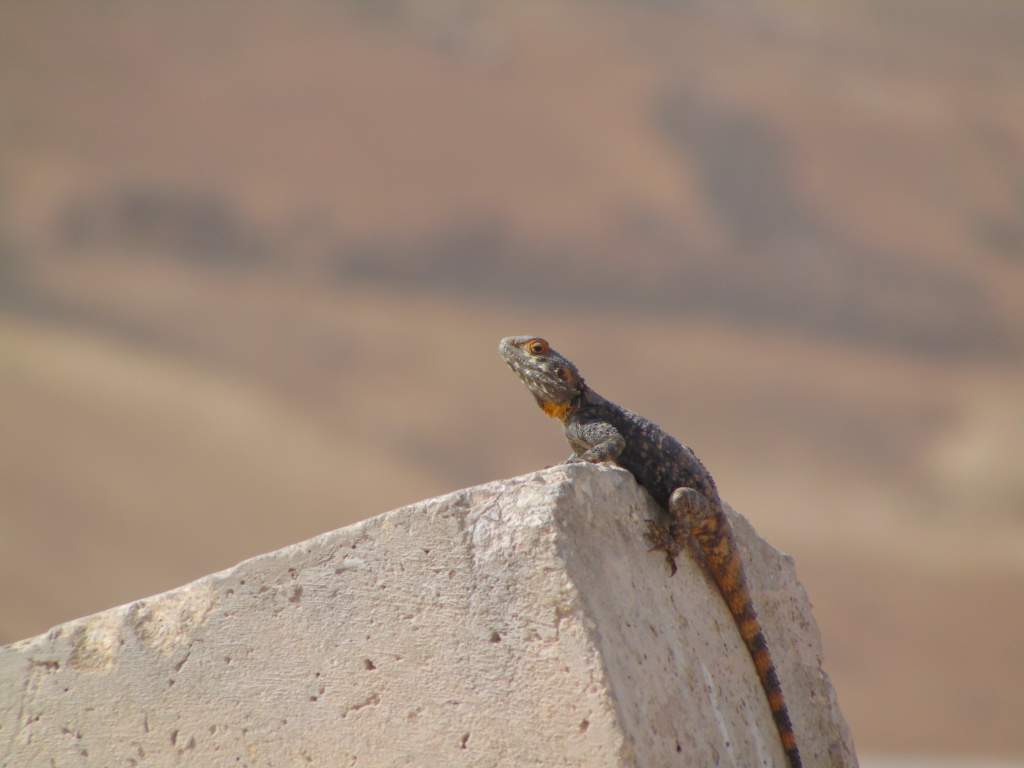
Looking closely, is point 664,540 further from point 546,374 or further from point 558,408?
point 546,374

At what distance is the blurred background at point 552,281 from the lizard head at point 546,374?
92.3ft

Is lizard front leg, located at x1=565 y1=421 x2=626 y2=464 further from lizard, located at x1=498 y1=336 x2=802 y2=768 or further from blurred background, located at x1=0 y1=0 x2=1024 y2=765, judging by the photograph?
blurred background, located at x1=0 y1=0 x2=1024 y2=765

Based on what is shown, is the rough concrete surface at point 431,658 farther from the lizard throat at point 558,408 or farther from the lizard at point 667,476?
the lizard throat at point 558,408

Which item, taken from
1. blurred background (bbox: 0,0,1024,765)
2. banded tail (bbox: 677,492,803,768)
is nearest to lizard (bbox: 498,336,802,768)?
banded tail (bbox: 677,492,803,768)

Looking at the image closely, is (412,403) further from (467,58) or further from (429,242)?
(467,58)

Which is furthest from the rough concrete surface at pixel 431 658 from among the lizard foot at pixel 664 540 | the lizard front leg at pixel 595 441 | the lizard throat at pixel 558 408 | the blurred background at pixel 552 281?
the blurred background at pixel 552 281

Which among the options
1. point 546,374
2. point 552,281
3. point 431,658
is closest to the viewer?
point 431,658

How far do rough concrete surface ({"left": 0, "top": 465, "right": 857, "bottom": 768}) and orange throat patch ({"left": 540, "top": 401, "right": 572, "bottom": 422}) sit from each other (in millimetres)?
710

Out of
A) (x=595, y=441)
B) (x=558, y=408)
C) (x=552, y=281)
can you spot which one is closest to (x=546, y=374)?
(x=558, y=408)

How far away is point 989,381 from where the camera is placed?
43.4 metres

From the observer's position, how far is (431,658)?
5.70 meters

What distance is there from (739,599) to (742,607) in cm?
5

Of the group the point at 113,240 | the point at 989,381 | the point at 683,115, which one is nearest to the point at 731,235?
the point at 683,115

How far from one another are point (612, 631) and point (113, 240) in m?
43.0
